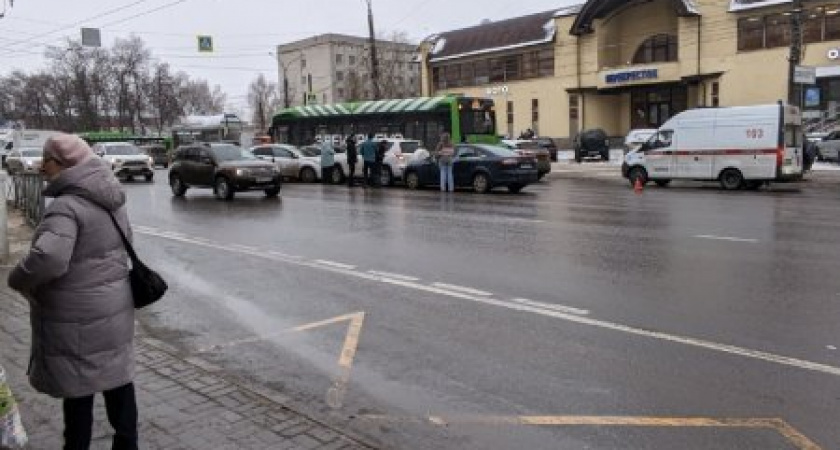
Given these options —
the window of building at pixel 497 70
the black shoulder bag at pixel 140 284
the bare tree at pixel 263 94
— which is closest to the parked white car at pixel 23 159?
the black shoulder bag at pixel 140 284

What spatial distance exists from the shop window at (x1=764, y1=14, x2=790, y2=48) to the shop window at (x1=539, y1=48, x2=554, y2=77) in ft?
49.3

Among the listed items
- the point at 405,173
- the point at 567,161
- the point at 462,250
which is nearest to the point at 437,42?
the point at 567,161

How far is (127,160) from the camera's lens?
30.4m

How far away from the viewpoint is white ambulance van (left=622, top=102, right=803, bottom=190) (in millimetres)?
21297

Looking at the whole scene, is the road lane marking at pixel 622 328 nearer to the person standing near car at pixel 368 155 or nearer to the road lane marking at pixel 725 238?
the road lane marking at pixel 725 238

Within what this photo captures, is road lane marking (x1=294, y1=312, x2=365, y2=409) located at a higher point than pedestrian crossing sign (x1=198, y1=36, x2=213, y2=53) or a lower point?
lower

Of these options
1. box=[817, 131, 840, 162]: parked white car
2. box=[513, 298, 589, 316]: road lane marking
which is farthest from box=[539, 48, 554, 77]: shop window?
box=[513, 298, 589, 316]: road lane marking

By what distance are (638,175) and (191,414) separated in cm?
2164

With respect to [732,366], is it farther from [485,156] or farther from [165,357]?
[485,156]

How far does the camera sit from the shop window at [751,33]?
4362 centimetres

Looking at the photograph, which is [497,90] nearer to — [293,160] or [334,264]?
[293,160]

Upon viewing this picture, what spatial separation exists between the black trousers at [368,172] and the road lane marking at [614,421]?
21036 millimetres

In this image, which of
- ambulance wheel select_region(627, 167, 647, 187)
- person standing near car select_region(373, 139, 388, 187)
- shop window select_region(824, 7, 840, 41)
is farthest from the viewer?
shop window select_region(824, 7, 840, 41)

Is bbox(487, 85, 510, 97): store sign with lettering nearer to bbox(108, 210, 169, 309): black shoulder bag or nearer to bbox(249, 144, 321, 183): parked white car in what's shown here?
bbox(249, 144, 321, 183): parked white car
